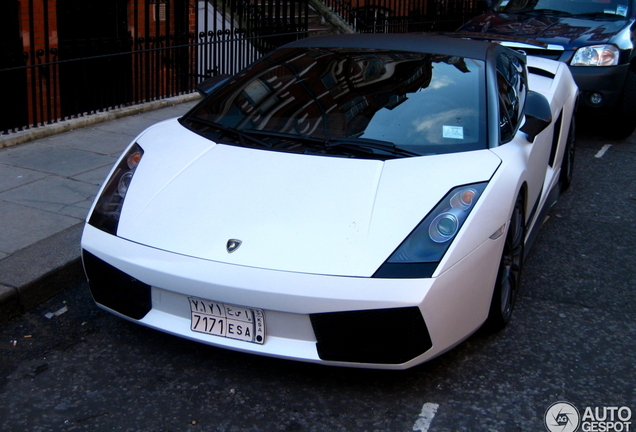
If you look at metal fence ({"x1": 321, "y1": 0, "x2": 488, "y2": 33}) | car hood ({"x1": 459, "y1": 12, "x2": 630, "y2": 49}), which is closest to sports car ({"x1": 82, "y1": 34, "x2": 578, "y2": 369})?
car hood ({"x1": 459, "y1": 12, "x2": 630, "y2": 49})

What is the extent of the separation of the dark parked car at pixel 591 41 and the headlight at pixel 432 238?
4.53m

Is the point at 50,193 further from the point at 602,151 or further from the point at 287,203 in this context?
the point at 602,151

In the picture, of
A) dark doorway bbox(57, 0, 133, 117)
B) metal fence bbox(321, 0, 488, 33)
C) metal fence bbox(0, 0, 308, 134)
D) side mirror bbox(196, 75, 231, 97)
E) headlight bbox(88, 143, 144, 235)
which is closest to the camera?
headlight bbox(88, 143, 144, 235)

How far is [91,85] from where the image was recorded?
770cm

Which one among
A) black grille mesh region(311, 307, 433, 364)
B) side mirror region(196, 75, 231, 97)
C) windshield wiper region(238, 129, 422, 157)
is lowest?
black grille mesh region(311, 307, 433, 364)

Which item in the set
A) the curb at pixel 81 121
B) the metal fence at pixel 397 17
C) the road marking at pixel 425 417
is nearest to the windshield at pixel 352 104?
the road marking at pixel 425 417

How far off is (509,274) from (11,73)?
5.88m

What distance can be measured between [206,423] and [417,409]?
0.88 m

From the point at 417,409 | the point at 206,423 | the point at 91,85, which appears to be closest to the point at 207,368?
the point at 206,423

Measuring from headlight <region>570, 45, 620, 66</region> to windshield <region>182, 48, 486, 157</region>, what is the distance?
4.13 m

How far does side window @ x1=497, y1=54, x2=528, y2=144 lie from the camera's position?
160 inches

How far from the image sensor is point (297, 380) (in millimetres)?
3330

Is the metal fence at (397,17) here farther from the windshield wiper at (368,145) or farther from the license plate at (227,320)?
the license plate at (227,320)

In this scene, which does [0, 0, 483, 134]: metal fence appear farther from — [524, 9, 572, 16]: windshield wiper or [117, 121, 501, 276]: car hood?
[117, 121, 501, 276]: car hood
